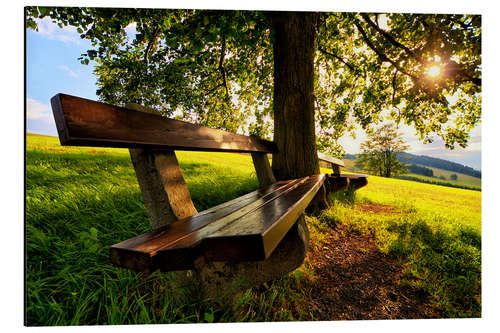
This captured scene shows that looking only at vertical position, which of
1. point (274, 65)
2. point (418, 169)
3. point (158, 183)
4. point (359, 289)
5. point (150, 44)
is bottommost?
point (359, 289)

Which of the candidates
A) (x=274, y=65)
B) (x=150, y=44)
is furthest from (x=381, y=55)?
(x=150, y=44)

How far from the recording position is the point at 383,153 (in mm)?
35812

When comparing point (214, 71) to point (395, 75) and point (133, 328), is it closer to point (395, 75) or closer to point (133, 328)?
point (395, 75)

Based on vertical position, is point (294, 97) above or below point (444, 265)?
above

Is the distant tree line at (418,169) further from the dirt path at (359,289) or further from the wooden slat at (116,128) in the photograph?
the wooden slat at (116,128)

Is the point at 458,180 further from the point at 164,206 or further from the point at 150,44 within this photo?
the point at 150,44

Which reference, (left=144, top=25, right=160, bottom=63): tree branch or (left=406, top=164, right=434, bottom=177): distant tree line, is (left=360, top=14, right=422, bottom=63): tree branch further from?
(left=406, top=164, right=434, bottom=177): distant tree line

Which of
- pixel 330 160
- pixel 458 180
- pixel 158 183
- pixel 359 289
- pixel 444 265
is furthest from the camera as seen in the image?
pixel 458 180

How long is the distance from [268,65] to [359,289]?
14.7 ft

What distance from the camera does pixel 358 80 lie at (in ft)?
16.9

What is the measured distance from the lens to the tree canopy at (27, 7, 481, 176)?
8.41 feet

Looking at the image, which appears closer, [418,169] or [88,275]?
[88,275]

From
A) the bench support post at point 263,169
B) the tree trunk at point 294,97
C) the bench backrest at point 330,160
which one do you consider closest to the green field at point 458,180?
the bench backrest at point 330,160

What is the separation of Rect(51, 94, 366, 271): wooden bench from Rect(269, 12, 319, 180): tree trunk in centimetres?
172
